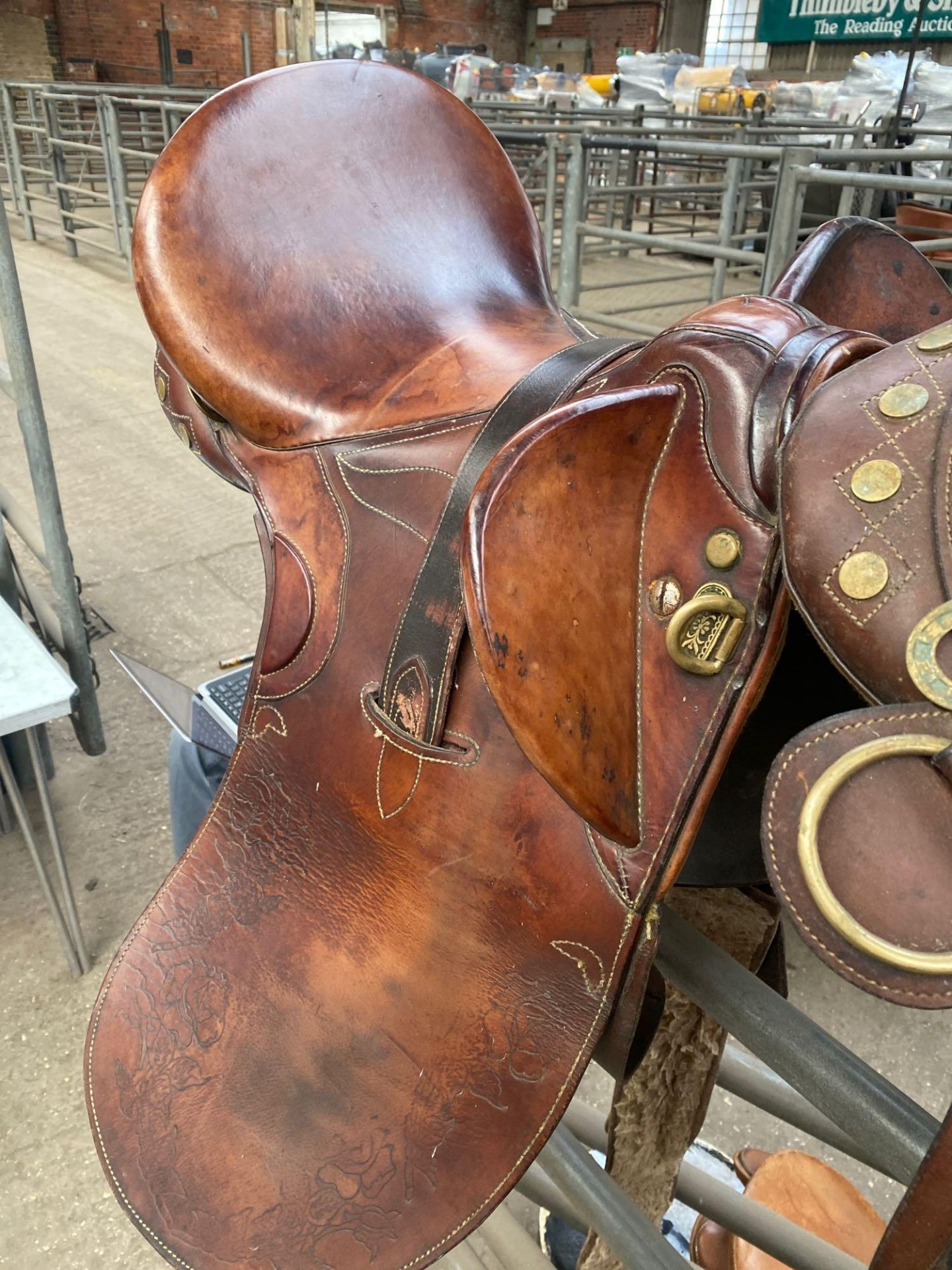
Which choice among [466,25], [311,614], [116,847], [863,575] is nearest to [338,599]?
[311,614]

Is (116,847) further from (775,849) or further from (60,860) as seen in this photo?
(775,849)

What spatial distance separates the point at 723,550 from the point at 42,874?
129 cm

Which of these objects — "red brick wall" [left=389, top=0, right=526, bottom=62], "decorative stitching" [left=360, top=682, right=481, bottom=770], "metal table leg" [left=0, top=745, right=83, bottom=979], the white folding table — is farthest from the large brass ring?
"red brick wall" [left=389, top=0, right=526, bottom=62]

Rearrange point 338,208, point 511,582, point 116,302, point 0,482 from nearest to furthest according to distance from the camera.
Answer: point 511,582, point 338,208, point 0,482, point 116,302

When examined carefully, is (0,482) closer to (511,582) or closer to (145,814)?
(145,814)

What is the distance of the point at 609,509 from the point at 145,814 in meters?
1.49

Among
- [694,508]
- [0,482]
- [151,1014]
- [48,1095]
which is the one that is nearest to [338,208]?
[694,508]

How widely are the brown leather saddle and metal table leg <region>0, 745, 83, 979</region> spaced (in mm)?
805

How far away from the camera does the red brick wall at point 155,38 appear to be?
10.6m

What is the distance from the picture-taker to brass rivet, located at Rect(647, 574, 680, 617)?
441 mm

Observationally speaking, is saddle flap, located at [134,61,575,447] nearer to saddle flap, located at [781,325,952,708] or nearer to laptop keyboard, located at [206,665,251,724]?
saddle flap, located at [781,325,952,708]

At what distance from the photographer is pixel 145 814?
5.61 feet

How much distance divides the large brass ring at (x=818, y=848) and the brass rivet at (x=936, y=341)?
17cm

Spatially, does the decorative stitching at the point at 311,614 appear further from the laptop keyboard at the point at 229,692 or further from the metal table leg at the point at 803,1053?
the laptop keyboard at the point at 229,692
